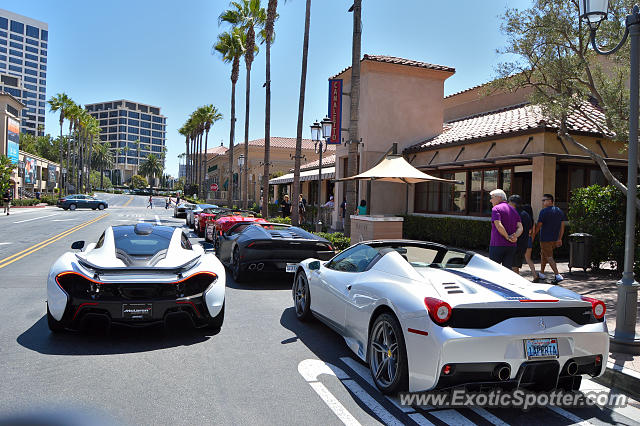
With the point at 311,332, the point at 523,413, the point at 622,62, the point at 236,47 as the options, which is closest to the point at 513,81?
the point at 622,62

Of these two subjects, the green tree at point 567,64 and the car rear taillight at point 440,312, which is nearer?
the car rear taillight at point 440,312

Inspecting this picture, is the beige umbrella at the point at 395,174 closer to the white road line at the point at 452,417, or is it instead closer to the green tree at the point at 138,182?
the white road line at the point at 452,417

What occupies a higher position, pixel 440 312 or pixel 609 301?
pixel 440 312

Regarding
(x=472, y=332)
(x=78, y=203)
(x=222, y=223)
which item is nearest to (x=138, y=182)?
(x=78, y=203)

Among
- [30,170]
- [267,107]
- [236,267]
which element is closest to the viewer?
[236,267]

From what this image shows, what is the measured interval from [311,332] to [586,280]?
6841mm

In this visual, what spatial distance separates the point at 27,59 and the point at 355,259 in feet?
609

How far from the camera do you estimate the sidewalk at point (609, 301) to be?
4.41 meters

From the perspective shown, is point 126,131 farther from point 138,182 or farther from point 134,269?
point 134,269

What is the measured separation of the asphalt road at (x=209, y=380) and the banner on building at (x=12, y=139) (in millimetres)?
62513

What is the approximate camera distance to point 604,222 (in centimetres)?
1049

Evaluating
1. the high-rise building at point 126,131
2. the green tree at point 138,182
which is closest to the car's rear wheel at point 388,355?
the green tree at point 138,182

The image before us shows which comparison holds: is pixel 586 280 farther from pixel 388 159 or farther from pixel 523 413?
pixel 523 413

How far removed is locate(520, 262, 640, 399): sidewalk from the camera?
441 centimetres
